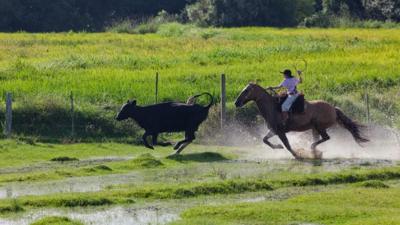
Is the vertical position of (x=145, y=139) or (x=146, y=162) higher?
(x=145, y=139)

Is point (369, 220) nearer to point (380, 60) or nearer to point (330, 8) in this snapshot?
point (380, 60)

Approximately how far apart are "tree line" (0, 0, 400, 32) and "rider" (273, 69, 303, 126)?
154 feet

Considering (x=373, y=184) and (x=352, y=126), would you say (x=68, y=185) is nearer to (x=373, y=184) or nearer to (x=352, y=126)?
(x=373, y=184)

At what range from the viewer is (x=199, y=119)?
85.8ft

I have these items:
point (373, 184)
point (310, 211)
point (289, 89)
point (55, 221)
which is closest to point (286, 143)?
point (289, 89)

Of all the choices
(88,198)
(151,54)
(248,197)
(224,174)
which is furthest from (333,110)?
(151,54)

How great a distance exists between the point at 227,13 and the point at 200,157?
5074 cm

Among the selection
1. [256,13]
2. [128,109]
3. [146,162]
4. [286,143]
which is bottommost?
[146,162]


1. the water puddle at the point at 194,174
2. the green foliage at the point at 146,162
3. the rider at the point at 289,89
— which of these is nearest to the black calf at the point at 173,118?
the rider at the point at 289,89

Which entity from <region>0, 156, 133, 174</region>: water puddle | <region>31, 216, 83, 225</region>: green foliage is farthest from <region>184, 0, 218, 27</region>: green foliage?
<region>31, 216, 83, 225</region>: green foliage

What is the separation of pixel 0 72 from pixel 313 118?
44.5ft

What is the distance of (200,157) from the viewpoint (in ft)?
81.9

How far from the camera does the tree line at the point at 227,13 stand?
74688mm

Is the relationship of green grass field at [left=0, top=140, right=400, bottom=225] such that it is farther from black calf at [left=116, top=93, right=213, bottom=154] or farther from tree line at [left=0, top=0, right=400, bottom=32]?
tree line at [left=0, top=0, right=400, bottom=32]
